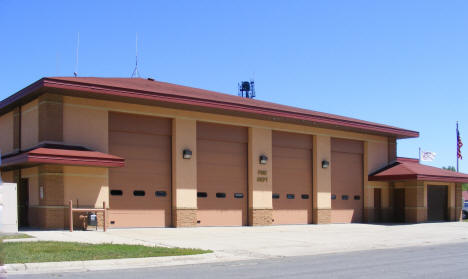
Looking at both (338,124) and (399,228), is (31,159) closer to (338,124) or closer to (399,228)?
(338,124)

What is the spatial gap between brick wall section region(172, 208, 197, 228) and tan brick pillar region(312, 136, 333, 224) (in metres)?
8.06

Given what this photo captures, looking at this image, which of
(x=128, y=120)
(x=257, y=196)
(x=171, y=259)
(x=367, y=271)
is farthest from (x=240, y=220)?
(x=367, y=271)

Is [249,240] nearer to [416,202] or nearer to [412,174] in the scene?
[412,174]

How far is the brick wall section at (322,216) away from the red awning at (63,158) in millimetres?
12725

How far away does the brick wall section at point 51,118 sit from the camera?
67.5ft

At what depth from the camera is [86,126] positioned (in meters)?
21.6

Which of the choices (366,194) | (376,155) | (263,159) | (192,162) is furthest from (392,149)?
(192,162)

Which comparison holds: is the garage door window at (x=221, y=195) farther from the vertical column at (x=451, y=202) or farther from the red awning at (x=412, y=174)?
the vertical column at (x=451, y=202)

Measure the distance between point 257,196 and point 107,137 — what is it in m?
8.37

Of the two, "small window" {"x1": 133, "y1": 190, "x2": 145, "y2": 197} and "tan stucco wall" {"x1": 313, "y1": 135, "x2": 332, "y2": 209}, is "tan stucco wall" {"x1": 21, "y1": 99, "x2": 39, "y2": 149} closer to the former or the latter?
"small window" {"x1": 133, "y1": 190, "x2": 145, "y2": 197}

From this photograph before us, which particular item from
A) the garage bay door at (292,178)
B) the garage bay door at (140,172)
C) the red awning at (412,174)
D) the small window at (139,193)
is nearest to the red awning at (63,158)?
the garage bay door at (140,172)

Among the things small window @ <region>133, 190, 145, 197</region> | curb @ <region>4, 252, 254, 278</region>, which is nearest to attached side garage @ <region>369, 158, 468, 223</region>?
small window @ <region>133, 190, 145, 197</region>

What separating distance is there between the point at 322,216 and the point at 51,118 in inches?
617

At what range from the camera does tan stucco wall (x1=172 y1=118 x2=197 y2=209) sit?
78.8 feet
